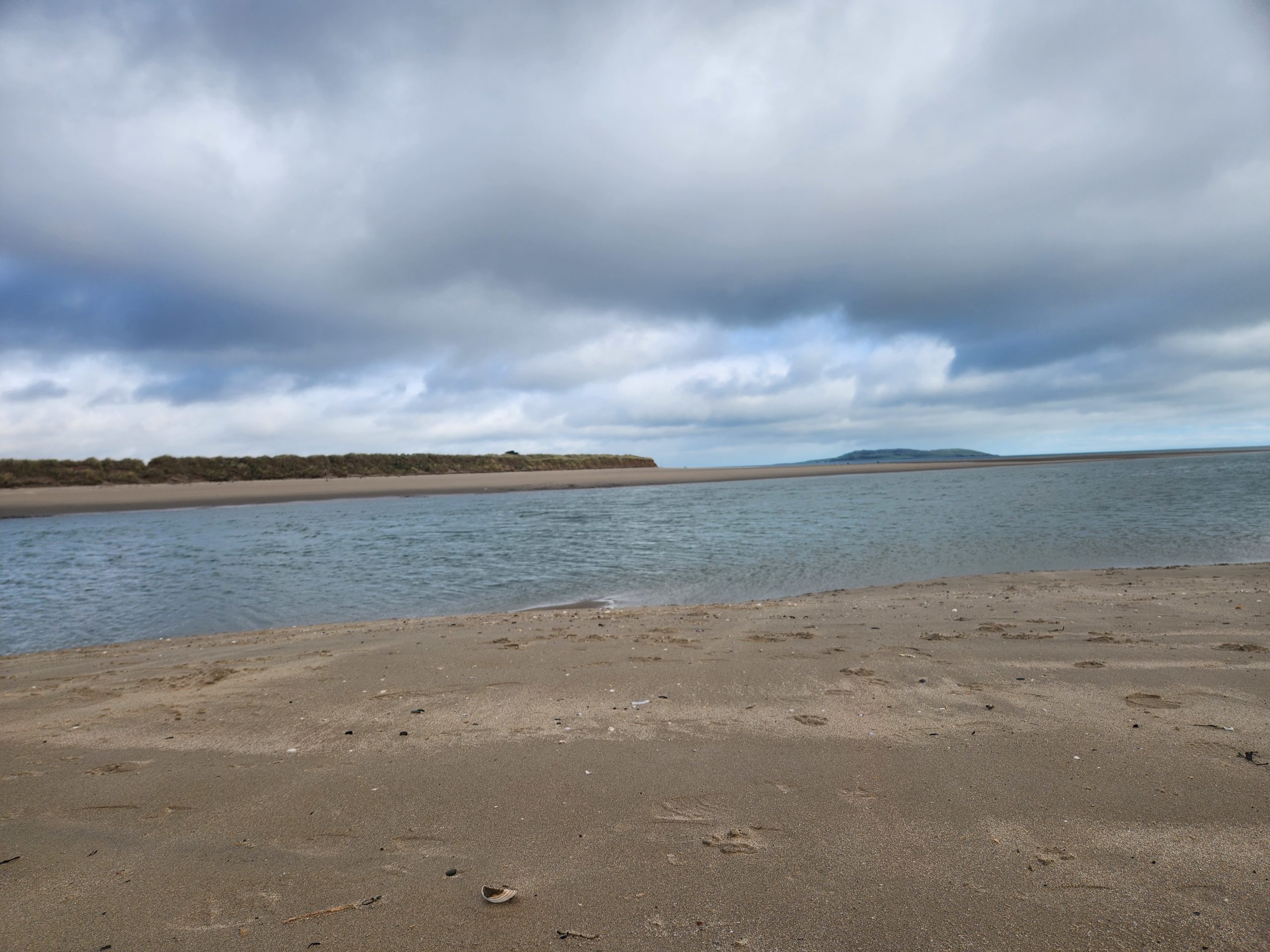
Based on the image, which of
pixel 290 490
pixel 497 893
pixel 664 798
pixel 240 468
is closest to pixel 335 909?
pixel 497 893

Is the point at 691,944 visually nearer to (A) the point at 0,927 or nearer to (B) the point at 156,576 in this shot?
(A) the point at 0,927

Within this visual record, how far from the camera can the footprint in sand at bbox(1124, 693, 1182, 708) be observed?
16.0ft

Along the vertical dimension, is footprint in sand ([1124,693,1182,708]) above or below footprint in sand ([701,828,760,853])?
above

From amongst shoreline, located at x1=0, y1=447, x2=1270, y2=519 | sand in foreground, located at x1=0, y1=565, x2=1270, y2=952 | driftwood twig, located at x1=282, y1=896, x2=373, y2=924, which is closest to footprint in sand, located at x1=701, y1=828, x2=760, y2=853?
sand in foreground, located at x1=0, y1=565, x2=1270, y2=952

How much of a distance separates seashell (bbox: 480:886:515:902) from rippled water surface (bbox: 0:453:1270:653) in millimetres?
8440

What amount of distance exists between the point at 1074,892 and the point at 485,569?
13395 mm

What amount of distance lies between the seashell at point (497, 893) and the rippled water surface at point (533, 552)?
844cm

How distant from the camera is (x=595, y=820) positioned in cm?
355

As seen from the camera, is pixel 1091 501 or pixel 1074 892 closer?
pixel 1074 892

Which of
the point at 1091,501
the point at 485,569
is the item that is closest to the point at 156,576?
the point at 485,569

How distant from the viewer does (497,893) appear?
2.92 m

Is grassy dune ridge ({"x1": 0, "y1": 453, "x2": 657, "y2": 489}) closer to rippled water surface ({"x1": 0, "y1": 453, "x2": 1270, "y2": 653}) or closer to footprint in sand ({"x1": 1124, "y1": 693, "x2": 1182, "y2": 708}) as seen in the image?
rippled water surface ({"x1": 0, "y1": 453, "x2": 1270, "y2": 653})

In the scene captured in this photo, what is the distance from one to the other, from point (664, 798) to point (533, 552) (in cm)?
1425

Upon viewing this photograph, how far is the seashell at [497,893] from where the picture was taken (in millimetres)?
2873
